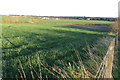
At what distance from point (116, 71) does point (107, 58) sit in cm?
219

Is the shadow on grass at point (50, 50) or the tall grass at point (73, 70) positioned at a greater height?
the tall grass at point (73, 70)

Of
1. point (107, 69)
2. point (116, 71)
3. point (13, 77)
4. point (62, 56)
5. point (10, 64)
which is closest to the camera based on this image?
point (107, 69)

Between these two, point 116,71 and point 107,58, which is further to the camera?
point 116,71

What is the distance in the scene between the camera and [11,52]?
9867 mm

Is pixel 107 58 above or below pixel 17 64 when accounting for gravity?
above

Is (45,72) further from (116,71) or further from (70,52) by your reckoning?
(70,52)

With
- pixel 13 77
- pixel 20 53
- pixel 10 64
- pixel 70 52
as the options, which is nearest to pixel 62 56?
pixel 70 52

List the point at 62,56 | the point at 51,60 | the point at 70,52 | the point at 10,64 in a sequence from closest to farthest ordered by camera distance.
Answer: the point at 10,64
the point at 51,60
the point at 62,56
the point at 70,52

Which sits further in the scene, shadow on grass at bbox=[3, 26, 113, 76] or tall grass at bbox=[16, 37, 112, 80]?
shadow on grass at bbox=[3, 26, 113, 76]

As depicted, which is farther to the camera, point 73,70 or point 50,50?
point 50,50

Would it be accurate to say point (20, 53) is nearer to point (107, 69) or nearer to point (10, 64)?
point (10, 64)

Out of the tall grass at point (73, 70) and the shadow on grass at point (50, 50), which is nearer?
the tall grass at point (73, 70)

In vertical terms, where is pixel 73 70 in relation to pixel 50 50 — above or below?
above

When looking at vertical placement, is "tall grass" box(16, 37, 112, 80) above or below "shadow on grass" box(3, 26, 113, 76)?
above
